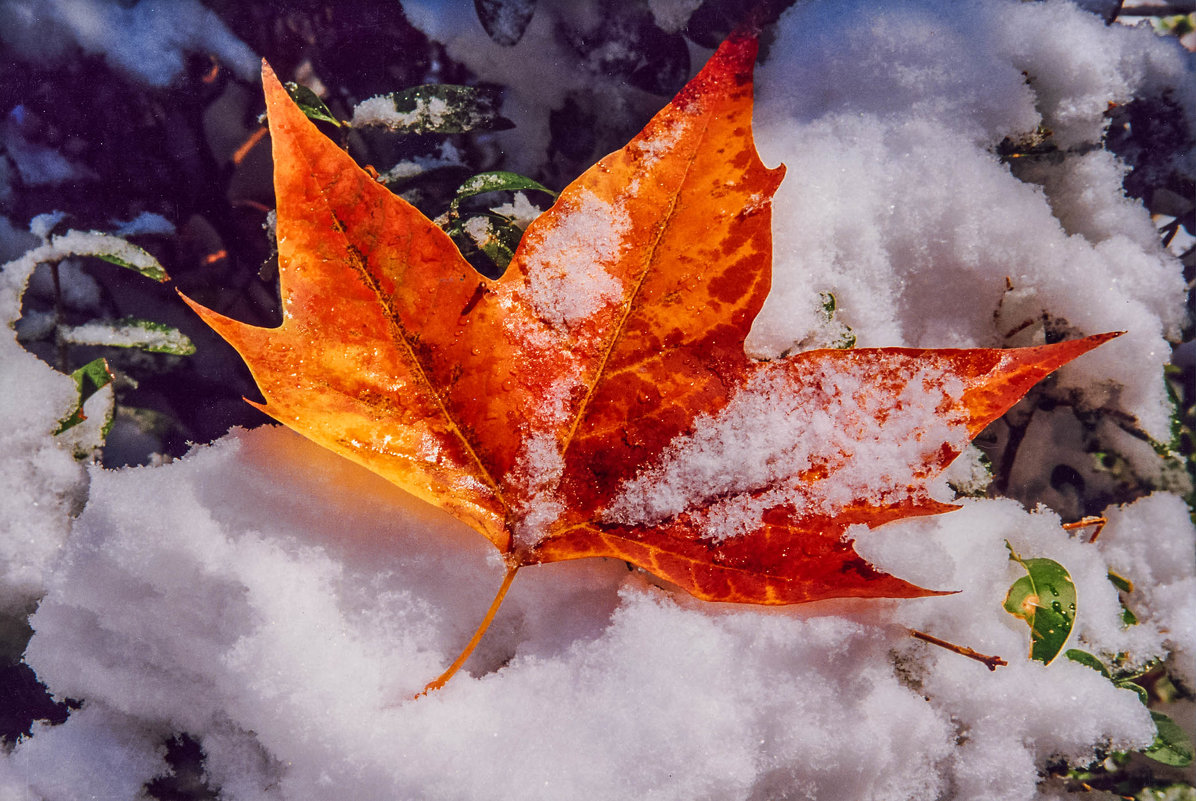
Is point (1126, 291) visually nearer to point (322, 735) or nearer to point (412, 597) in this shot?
point (412, 597)

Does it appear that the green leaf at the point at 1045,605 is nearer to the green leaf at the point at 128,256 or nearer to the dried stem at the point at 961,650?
the dried stem at the point at 961,650

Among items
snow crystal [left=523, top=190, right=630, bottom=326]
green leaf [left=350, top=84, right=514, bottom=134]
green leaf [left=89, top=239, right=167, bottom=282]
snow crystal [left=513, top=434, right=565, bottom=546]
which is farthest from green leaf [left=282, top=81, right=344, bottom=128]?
snow crystal [left=513, top=434, right=565, bottom=546]

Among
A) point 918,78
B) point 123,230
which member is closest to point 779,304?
point 918,78

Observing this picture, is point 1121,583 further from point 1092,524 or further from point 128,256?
point 128,256

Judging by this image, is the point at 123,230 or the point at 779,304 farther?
the point at 123,230

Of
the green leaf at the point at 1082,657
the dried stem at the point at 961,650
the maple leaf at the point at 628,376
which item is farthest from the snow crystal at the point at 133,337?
the green leaf at the point at 1082,657

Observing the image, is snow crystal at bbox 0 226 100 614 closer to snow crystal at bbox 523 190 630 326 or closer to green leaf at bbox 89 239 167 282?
green leaf at bbox 89 239 167 282
